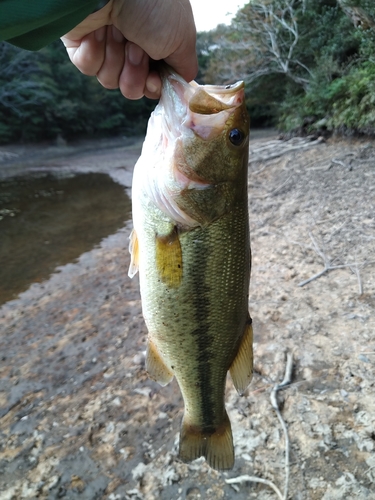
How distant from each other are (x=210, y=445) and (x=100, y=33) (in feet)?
7.22

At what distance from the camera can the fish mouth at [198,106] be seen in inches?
64.2

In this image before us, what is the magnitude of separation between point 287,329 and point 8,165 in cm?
2179

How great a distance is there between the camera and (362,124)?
10.7 metres

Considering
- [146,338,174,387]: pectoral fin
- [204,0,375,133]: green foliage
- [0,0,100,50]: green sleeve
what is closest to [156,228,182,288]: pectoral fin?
[146,338,174,387]: pectoral fin

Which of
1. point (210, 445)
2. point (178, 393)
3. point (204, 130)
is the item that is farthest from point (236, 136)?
point (178, 393)

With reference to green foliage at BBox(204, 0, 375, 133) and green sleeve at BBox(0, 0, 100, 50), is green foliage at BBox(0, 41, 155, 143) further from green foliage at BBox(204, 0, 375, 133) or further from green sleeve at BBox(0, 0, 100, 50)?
green sleeve at BBox(0, 0, 100, 50)

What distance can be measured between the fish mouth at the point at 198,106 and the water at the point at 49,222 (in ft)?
17.9

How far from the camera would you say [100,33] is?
1809 mm

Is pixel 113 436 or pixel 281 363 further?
pixel 281 363

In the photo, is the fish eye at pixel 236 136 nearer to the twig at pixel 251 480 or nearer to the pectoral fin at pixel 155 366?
the pectoral fin at pixel 155 366

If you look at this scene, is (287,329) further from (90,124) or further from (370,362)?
(90,124)

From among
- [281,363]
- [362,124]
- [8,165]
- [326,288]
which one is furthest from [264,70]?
[281,363]

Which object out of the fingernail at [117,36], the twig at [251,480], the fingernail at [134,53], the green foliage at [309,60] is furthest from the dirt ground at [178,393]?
the green foliage at [309,60]

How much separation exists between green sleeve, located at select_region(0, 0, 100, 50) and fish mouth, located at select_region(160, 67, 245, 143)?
487 mm
